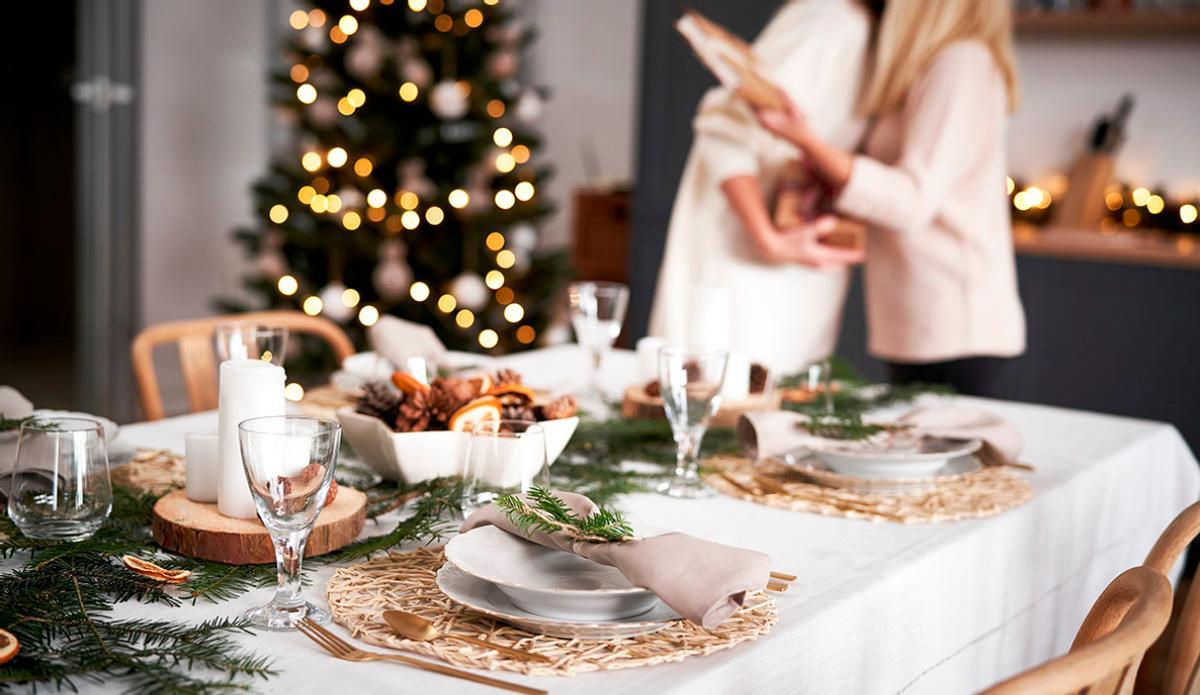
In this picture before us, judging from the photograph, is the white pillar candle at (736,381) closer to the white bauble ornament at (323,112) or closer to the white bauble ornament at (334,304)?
the white bauble ornament at (334,304)

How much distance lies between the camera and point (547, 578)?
972 mm

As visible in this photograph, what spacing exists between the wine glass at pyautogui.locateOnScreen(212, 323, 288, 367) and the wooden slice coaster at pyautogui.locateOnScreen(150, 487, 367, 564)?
0.40m

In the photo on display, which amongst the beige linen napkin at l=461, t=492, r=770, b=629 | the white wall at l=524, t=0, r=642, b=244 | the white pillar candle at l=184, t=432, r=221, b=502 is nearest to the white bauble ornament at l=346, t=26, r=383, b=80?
the white wall at l=524, t=0, r=642, b=244

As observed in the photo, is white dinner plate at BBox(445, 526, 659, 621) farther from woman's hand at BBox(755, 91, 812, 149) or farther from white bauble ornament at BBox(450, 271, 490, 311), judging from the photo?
white bauble ornament at BBox(450, 271, 490, 311)

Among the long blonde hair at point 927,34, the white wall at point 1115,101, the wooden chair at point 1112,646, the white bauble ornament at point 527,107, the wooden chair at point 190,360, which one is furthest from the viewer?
the white wall at point 1115,101

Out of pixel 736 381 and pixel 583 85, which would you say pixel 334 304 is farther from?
pixel 583 85

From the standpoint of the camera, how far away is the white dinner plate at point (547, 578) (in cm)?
91

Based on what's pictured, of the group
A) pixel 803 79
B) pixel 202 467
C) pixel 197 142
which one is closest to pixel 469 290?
pixel 197 142

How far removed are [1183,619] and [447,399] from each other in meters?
0.73

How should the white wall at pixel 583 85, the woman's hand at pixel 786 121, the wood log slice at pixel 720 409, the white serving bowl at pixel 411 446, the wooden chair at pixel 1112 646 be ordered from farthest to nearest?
1. the white wall at pixel 583 85
2. the woman's hand at pixel 786 121
3. the wood log slice at pixel 720 409
4. the white serving bowl at pixel 411 446
5. the wooden chair at pixel 1112 646

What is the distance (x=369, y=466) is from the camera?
135 centimetres

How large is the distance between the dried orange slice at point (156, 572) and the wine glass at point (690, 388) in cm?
53

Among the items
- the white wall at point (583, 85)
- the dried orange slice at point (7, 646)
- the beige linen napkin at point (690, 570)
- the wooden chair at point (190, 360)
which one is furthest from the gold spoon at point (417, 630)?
the white wall at point (583, 85)

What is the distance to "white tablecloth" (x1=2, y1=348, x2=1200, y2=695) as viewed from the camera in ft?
2.84
